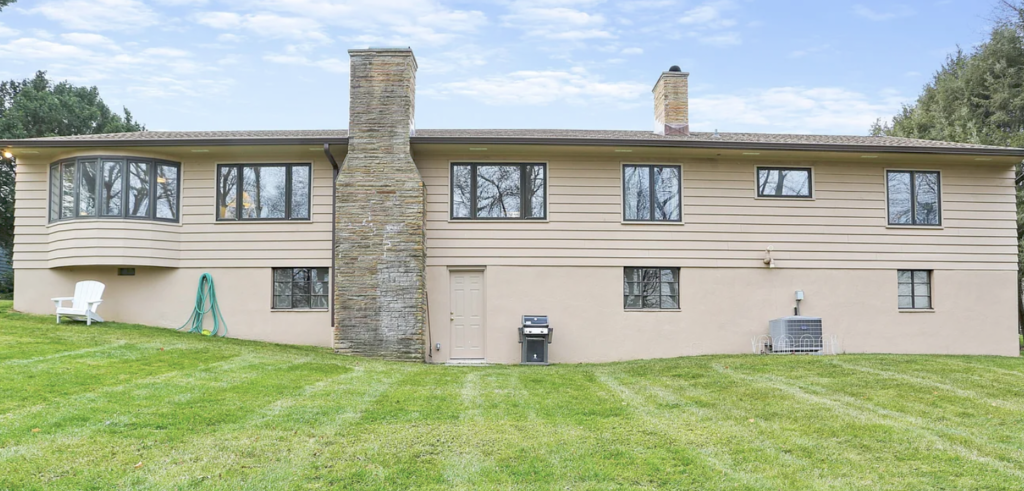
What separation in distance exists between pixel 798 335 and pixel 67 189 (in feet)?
44.0

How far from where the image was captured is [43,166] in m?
13.4

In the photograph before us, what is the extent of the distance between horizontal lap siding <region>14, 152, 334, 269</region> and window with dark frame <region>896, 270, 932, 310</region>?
1077 centimetres

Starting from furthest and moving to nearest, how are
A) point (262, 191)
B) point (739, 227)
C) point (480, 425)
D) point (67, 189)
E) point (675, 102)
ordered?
point (675, 102)
point (739, 227)
point (262, 191)
point (67, 189)
point (480, 425)

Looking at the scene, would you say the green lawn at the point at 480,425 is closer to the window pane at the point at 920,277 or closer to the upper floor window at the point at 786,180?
the window pane at the point at 920,277

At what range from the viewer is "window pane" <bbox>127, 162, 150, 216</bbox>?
12.8 metres

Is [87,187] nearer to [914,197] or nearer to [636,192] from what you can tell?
[636,192]

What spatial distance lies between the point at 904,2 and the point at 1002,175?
7757 millimetres

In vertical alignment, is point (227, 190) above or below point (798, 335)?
above

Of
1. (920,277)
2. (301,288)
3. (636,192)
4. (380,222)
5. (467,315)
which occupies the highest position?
(636,192)

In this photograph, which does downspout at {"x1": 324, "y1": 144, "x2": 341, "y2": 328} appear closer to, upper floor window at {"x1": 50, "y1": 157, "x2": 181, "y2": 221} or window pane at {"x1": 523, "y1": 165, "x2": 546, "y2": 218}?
upper floor window at {"x1": 50, "y1": 157, "x2": 181, "y2": 221}

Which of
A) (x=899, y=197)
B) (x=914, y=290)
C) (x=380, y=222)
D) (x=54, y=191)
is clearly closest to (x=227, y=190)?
(x=54, y=191)

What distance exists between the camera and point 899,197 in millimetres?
13750

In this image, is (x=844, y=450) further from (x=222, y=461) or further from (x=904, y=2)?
(x=904, y=2)

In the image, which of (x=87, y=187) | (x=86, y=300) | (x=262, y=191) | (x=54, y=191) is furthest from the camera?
(x=262, y=191)
